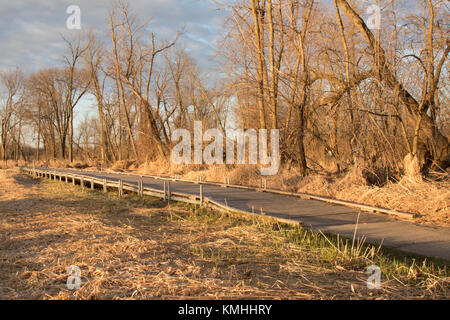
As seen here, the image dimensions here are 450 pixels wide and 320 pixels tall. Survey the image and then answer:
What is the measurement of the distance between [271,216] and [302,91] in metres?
6.46

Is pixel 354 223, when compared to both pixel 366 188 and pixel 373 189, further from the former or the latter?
pixel 366 188

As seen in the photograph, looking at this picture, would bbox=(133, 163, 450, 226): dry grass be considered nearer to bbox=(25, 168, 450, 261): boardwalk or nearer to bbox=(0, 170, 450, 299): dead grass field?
bbox=(25, 168, 450, 261): boardwalk

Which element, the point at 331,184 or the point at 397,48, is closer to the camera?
the point at 397,48

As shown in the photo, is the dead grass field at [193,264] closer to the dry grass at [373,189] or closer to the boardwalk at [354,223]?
the boardwalk at [354,223]

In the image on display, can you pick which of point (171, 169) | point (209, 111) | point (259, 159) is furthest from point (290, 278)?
point (209, 111)

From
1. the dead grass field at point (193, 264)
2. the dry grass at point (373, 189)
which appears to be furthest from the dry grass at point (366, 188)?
the dead grass field at point (193, 264)

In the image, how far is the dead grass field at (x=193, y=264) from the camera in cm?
366

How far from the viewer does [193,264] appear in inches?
184

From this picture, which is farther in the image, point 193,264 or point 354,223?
point 354,223

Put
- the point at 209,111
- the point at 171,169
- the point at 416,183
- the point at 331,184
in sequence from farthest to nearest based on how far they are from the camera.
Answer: the point at 209,111 → the point at 171,169 → the point at 331,184 → the point at 416,183

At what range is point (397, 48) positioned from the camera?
10.1 m

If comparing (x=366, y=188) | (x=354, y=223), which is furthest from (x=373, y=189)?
(x=354, y=223)

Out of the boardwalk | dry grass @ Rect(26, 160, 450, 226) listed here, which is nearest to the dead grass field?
the boardwalk

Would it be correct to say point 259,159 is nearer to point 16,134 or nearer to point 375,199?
point 375,199
